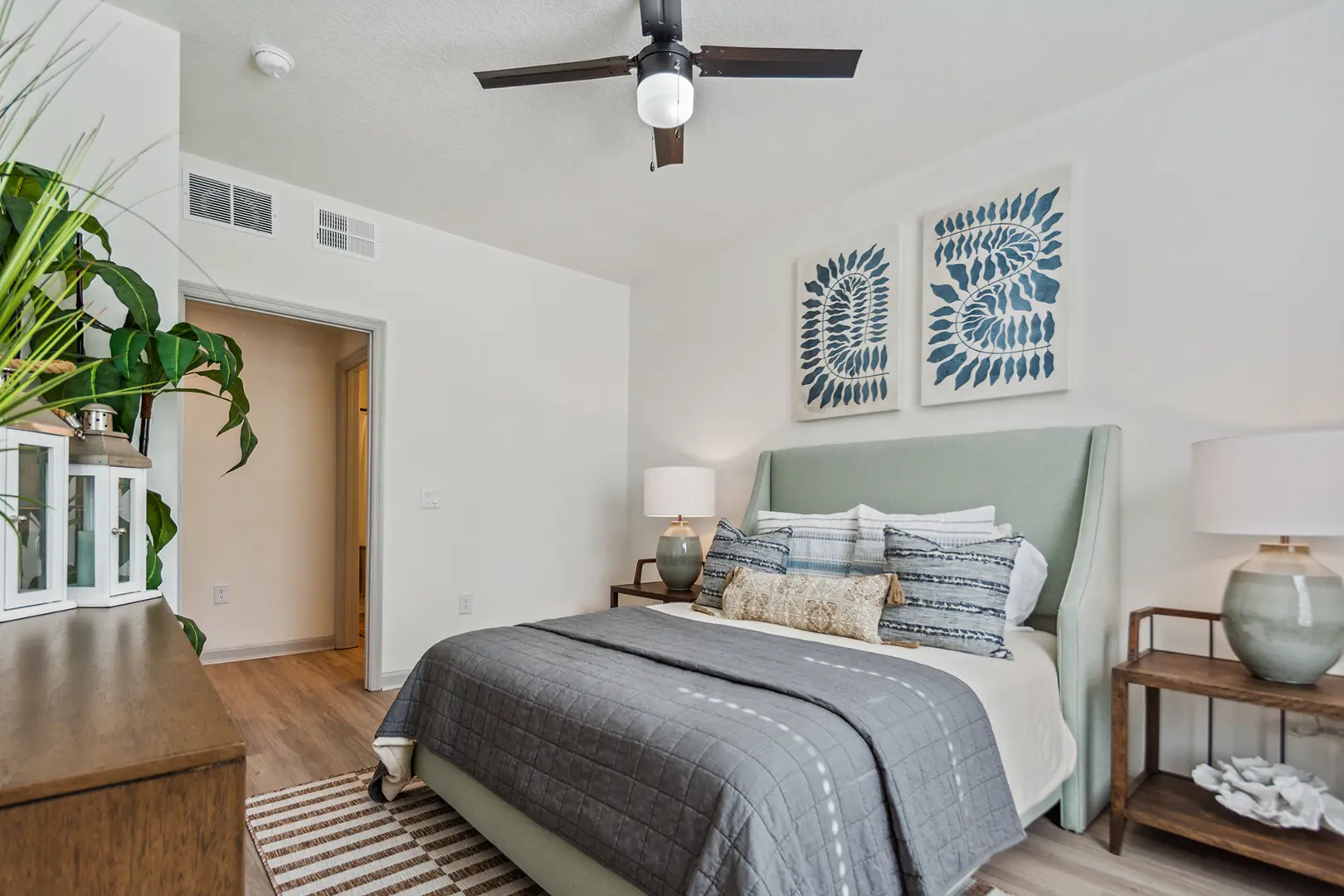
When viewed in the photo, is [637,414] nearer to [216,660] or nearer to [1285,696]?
[216,660]

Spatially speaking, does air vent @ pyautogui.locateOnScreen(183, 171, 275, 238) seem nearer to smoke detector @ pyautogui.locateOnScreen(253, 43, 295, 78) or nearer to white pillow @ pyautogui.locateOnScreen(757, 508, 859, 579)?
smoke detector @ pyautogui.locateOnScreen(253, 43, 295, 78)

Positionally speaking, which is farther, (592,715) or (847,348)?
(847,348)

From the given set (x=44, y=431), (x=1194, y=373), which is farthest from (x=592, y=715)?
(x=1194, y=373)

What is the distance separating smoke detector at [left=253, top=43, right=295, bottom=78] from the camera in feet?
7.76

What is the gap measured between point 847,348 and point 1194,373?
56.6 inches

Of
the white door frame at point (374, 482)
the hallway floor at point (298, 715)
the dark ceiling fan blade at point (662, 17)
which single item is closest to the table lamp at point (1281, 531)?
the dark ceiling fan blade at point (662, 17)

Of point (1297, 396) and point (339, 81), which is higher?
point (339, 81)

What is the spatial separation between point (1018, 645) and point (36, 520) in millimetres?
2621

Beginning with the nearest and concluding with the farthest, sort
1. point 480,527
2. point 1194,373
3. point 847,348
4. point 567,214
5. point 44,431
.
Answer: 1. point 44,431
2. point 1194,373
3. point 847,348
4. point 567,214
5. point 480,527

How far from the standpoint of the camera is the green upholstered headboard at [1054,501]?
223cm

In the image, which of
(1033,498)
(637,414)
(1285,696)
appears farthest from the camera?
(637,414)

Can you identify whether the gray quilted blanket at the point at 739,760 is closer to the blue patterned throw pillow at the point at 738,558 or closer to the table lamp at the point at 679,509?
the blue patterned throw pillow at the point at 738,558

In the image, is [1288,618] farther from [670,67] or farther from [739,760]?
[670,67]

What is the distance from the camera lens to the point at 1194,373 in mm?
2430
